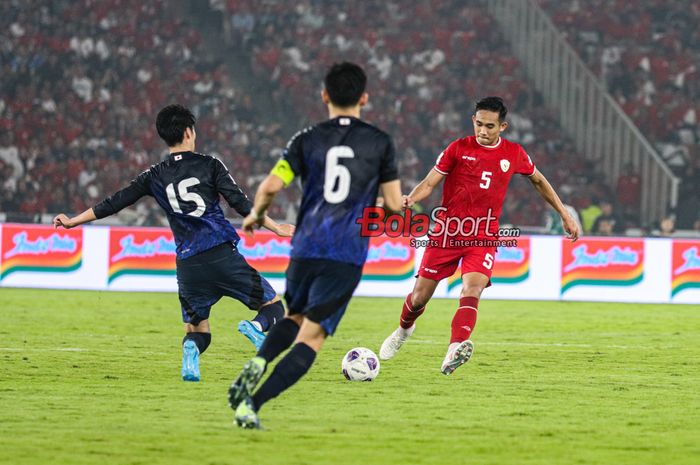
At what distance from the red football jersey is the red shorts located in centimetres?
13

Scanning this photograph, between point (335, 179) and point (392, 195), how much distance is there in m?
0.35

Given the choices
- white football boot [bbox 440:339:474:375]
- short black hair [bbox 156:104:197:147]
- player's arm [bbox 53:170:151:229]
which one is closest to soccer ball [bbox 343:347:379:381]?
white football boot [bbox 440:339:474:375]

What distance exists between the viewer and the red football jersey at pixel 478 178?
385 inches

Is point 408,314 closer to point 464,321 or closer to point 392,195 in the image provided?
point 464,321

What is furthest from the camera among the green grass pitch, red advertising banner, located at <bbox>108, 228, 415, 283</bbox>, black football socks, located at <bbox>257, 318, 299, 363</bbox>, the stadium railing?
the stadium railing

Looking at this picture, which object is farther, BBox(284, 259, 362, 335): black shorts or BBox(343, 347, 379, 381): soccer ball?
BBox(343, 347, 379, 381): soccer ball

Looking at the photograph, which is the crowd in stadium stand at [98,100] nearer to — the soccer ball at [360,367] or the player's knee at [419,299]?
the player's knee at [419,299]

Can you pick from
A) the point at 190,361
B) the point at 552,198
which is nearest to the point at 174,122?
the point at 190,361

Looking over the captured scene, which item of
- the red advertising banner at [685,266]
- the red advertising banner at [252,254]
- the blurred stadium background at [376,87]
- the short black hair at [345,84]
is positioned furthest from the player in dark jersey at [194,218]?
the blurred stadium background at [376,87]

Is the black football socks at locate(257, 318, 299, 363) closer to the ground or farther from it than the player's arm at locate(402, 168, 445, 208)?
closer to the ground

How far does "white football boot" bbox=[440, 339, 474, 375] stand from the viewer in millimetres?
9039

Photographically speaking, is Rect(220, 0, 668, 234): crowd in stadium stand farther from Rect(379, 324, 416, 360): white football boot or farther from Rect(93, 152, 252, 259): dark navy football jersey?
Rect(93, 152, 252, 259): dark navy football jersey

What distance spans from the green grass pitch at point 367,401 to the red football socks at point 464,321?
0.37m

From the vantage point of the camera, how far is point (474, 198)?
9812 mm
